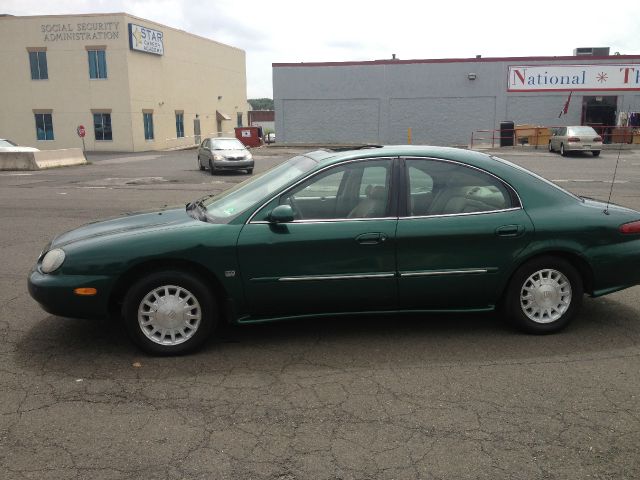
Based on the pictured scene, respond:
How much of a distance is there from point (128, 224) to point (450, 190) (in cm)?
258

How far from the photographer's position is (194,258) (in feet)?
14.1

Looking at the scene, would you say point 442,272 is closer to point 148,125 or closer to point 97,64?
point 97,64

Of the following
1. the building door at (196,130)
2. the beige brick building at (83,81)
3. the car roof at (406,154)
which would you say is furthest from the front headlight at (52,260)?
the building door at (196,130)

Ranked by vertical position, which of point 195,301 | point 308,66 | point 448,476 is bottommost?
point 448,476

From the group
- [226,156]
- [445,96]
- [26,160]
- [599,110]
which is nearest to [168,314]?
[226,156]

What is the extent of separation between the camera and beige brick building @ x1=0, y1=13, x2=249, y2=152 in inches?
1521

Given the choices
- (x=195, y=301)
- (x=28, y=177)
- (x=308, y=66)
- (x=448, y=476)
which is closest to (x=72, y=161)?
(x=28, y=177)

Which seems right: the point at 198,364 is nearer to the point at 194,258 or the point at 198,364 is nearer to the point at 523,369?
the point at 194,258

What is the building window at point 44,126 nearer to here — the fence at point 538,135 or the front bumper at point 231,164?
the front bumper at point 231,164

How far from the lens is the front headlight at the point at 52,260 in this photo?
4320 millimetres

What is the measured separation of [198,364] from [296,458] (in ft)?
4.61

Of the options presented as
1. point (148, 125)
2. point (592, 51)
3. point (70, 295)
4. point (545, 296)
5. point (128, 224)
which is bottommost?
point (545, 296)

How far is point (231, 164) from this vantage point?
21.5m

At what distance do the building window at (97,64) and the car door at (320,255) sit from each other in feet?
127
